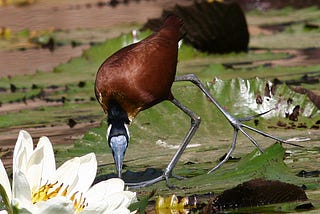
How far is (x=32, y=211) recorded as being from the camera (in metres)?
2.26

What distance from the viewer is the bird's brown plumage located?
418 cm

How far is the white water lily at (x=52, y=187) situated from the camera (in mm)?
2244

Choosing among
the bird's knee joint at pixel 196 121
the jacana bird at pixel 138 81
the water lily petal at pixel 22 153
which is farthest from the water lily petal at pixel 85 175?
the bird's knee joint at pixel 196 121

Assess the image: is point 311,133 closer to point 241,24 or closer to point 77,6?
point 241,24

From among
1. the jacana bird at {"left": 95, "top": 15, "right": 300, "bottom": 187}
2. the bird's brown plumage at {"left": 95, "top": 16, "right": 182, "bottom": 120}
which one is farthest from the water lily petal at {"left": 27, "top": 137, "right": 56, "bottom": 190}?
the bird's brown plumage at {"left": 95, "top": 16, "right": 182, "bottom": 120}

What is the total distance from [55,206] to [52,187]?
0.26 m

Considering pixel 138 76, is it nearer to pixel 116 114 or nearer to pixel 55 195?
pixel 116 114

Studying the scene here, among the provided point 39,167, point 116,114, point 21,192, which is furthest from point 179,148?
point 21,192

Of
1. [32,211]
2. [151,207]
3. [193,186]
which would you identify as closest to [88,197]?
[32,211]

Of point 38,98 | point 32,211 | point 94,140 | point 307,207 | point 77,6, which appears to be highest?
point 32,211

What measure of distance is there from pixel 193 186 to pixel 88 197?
873 millimetres

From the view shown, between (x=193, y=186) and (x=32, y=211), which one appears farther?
(x=193, y=186)

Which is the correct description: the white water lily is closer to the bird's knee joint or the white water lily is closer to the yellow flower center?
the yellow flower center

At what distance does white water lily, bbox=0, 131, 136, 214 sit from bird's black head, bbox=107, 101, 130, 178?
40.7 inches
